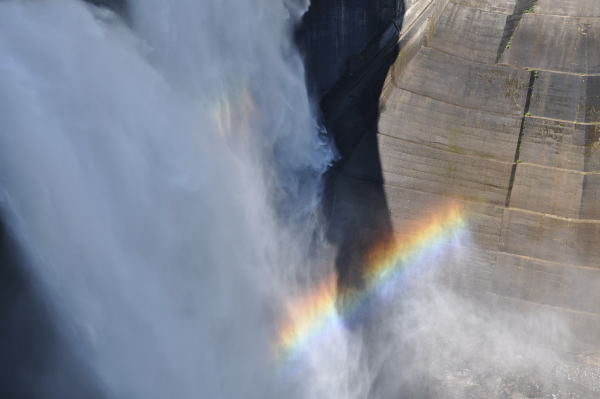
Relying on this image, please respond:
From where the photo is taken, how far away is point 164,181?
11688 mm

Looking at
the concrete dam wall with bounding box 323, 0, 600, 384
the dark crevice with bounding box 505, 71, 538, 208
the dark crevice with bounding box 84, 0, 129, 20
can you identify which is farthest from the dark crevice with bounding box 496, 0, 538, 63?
the dark crevice with bounding box 84, 0, 129, 20

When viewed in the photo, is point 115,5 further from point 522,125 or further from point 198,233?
point 522,125

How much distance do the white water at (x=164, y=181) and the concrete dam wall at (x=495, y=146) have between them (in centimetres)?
160

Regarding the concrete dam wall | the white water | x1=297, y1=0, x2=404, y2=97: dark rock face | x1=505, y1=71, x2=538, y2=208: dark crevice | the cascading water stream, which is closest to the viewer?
the white water

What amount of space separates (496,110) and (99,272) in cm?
1044

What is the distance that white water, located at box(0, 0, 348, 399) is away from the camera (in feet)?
31.0

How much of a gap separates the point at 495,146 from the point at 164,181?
8445 millimetres

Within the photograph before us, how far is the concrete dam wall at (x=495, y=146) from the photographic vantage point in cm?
1341

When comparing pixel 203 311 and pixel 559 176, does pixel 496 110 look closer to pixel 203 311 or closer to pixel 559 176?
pixel 559 176

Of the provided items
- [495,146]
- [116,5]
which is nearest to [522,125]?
[495,146]

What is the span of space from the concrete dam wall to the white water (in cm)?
160

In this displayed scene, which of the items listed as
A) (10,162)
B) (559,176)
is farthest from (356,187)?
(10,162)

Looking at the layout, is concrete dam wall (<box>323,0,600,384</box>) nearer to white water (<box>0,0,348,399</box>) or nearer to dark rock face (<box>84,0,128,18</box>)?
white water (<box>0,0,348,399</box>)

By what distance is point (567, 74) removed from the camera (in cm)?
1352
